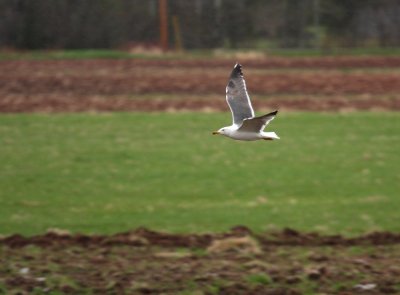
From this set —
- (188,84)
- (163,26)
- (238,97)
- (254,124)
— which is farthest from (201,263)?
(163,26)

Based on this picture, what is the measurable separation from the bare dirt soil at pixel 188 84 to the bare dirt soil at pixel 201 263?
39.4ft

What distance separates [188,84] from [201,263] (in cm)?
1848

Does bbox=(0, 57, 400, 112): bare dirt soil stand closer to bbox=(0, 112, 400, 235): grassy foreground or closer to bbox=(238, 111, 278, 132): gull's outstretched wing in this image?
bbox=(0, 112, 400, 235): grassy foreground

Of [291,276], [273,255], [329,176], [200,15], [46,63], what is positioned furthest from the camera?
[200,15]

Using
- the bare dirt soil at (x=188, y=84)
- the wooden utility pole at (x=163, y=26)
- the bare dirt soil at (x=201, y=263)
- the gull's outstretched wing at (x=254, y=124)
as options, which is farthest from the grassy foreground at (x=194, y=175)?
the wooden utility pole at (x=163, y=26)

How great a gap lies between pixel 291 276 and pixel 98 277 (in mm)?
1876

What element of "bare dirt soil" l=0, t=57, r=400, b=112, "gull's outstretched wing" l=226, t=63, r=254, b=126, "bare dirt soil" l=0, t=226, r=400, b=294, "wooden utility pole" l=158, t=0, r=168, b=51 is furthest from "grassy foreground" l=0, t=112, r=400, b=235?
"wooden utility pole" l=158, t=0, r=168, b=51

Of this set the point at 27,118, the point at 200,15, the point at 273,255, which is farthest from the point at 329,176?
the point at 200,15

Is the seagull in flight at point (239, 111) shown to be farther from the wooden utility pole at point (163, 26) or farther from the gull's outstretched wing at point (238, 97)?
the wooden utility pole at point (163, 26)

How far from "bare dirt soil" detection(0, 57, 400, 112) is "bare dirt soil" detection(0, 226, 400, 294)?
39.4 ft

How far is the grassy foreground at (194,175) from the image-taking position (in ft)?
43.0

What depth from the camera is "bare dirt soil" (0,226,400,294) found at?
9188 mm

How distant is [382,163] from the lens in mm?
16516

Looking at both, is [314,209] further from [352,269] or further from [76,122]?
[76,122]
